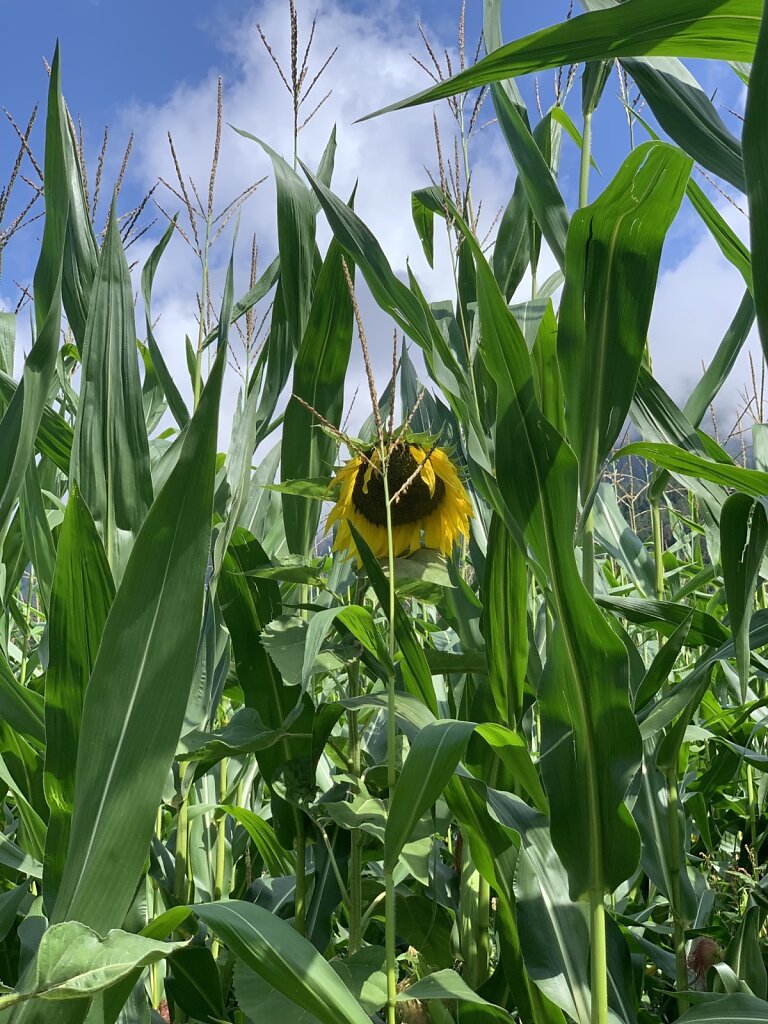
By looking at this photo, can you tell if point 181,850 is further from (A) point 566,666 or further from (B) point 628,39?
(B) point 628,39

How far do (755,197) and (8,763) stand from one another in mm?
919

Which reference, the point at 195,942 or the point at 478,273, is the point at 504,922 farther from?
the point at 478,273

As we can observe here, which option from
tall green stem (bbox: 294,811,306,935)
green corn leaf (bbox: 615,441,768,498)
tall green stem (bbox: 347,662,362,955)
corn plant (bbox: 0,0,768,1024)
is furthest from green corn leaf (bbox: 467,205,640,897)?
tall green stem (bbox: 294,811,306,935)

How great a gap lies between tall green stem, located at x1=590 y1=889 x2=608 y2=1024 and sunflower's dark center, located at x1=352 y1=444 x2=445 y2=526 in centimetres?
41

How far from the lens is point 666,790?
1.05m

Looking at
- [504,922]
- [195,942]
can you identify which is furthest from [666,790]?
[195,942]

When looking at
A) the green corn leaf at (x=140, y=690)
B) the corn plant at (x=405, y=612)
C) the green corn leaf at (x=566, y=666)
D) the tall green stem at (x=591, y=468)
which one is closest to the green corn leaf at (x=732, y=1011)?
the corn plant at (x=405, y=612)

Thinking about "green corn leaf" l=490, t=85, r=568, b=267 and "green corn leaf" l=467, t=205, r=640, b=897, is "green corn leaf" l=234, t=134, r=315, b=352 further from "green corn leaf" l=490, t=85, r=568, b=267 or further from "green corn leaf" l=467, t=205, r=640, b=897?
"green corn leaf" l=467, t=205, r=640, b=897

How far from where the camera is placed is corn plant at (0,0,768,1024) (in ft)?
1.86

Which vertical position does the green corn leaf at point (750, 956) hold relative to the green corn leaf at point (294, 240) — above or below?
below

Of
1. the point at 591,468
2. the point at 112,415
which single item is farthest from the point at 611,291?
the point at 112,415

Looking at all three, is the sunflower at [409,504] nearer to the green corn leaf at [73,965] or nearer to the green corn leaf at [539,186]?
the green corn leaf at [539,186]

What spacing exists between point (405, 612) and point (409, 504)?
0.12 m

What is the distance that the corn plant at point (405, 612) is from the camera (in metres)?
0.57
